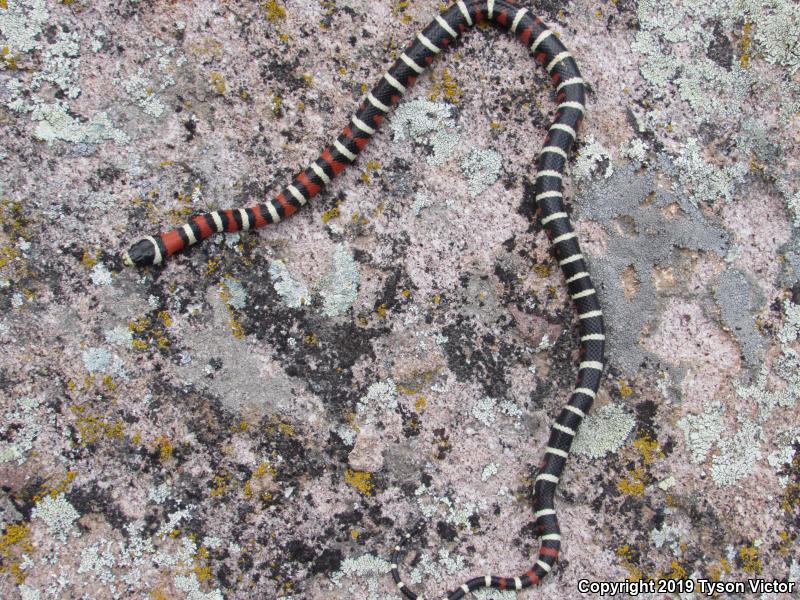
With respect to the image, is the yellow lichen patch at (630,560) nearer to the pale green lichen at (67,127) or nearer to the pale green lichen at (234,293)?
the pale green lichen at (234,293)

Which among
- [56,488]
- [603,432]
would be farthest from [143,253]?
[603,432]

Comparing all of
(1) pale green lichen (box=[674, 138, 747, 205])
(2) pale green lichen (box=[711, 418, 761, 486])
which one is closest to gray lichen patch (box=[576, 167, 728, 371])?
(1) pale green lichen (box=[674, 138, 747, 205])

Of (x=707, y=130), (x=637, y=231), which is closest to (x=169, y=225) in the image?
(x=637, y=231)

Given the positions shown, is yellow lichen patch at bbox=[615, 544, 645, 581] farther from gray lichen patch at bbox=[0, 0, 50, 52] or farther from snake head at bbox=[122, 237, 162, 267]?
gray lichen patch at bbox=[0, 0, 50, 52]


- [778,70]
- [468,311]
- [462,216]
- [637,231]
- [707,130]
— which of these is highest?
[778,70]

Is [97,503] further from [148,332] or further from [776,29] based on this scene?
[776,29]

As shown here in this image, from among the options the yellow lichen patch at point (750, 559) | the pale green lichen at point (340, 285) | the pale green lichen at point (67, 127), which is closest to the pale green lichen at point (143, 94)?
the pale green lichen at point (67, 127)

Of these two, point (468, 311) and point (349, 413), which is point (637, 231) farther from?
point (349, 413)
